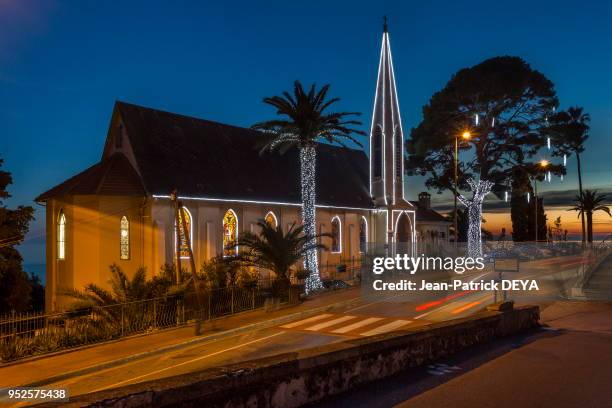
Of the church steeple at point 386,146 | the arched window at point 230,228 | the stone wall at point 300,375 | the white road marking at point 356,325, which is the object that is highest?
the church steeple at point 386,146

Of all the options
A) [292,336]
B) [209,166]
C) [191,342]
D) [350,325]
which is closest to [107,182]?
[209,166]

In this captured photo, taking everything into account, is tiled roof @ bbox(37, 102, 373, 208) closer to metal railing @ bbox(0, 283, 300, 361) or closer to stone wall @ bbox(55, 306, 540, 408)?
metal railing @ bbox(0, 283, 300, 361)

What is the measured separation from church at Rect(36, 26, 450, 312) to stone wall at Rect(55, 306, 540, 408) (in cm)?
1798

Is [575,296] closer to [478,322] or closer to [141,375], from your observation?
[478,322]

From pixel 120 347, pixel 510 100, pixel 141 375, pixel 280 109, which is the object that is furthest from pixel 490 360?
pixel 510 100

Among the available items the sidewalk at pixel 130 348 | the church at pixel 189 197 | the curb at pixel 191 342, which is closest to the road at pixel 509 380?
the curb at pixel 191 342

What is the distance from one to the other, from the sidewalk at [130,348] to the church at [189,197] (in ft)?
24.2

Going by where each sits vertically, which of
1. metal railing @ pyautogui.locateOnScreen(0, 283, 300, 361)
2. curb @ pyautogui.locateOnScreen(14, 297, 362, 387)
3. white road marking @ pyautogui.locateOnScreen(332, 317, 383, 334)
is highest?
metal railing @ pyautogui.locateOnScreen(0, 283, 300, 361)

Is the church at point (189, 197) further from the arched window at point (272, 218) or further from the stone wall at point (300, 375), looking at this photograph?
the stone wall at point (300, 375)

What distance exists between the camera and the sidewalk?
14.1 m

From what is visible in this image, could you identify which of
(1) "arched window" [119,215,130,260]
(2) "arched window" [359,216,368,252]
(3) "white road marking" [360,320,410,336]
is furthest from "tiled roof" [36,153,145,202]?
(2) "arched window" [359,216,368,252]

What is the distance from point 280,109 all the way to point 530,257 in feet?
89.2

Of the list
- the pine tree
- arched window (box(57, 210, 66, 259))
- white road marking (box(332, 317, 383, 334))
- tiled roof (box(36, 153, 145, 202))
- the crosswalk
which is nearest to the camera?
the crosswalk

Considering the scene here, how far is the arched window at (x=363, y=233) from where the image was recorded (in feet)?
143
